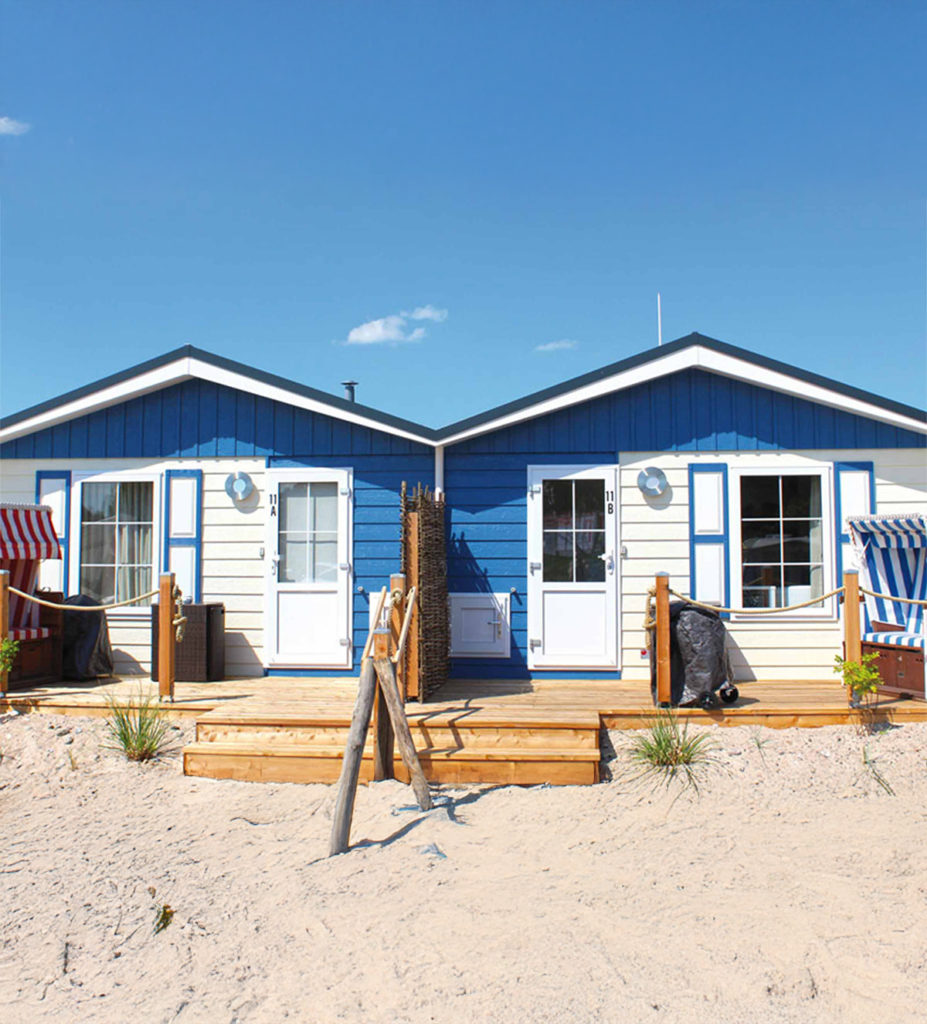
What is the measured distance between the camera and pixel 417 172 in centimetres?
1234

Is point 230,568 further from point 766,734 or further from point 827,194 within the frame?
point 827,194

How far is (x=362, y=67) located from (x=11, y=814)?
895cm

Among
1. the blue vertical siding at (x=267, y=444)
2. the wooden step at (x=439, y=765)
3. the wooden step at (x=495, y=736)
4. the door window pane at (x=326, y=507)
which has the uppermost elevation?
the blue vertical siding at (x=267, y=444)

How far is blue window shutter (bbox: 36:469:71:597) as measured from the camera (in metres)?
7.98

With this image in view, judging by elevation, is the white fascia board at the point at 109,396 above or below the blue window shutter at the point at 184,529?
above

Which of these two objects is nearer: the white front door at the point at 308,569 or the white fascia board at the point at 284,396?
the white fascia board at the point at 284,396

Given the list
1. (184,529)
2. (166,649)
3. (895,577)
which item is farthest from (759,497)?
(184,529)

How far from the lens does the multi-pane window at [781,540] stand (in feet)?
23.8

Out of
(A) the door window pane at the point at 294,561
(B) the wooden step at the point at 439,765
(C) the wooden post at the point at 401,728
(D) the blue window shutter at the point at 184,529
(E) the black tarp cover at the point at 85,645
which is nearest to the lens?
(C) the wooden post at the point at 401,728

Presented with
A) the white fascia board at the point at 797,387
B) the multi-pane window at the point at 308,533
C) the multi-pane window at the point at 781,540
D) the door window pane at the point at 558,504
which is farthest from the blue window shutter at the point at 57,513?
the multi-pane window at the point at 781,540

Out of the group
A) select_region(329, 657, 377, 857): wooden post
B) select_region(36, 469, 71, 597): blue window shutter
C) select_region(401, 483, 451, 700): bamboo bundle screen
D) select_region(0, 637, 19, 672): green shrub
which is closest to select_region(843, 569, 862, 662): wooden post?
select_region(401, 483, 451, 700): bamboo bundle screen

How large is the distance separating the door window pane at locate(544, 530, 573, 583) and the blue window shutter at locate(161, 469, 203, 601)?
334 cm

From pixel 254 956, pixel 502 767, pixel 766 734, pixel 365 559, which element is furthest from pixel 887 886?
pixel 365 559

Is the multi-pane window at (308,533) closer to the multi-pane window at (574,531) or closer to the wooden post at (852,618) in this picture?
the multi-pane window at (574,531)
